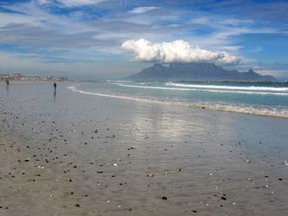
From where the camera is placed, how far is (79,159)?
38.9ft

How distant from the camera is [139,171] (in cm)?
1068

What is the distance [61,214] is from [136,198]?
6.00ft

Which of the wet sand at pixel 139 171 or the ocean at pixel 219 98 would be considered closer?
the wet sand at pixel 139 171

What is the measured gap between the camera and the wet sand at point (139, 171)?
7945mm

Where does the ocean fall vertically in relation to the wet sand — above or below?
above

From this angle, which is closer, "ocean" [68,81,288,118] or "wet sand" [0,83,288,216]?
"wet sand" [0,83,288,216]

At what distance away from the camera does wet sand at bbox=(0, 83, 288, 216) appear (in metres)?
A: 7.95

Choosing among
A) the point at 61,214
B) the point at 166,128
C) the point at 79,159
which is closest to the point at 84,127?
the point at 166,128

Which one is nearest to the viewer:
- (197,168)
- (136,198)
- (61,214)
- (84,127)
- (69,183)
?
(61,214)

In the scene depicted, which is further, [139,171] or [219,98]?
[219,98]

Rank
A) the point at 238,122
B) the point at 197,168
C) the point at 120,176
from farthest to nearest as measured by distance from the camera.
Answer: the point at 238,122 < the point at 197,168 < the point at 120,176

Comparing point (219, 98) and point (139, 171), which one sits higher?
point (219, 98)

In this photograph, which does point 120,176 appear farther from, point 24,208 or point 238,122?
point 238,122

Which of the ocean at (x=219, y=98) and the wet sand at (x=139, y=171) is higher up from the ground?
the ocean at (x=219, y=98)
